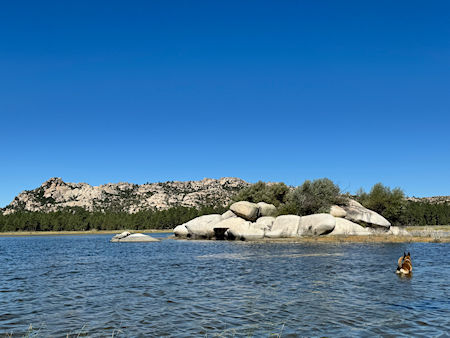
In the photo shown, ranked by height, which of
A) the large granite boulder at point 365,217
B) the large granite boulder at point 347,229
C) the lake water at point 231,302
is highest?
the large granite boulder at point 365,217

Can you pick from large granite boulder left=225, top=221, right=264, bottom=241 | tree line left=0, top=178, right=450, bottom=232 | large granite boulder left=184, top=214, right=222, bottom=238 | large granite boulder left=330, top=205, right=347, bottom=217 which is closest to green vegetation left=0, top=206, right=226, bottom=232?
tree line left=0, top=178, right=450, bottom=232

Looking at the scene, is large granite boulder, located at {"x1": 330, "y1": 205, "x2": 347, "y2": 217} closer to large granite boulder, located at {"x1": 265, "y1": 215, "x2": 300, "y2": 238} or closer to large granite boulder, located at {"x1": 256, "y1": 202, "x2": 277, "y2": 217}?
large granite boulder, located at {"x1": 265, "y1": 215, "x2": 300, "y2": 238}

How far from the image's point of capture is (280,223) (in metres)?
56.8

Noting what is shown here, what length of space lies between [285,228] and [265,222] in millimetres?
4533

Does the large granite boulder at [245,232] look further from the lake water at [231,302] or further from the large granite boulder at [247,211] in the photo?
the lake water at [231,302]

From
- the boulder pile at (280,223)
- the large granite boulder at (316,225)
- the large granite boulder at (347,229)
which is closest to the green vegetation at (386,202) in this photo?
the boulder pile at (280,223)

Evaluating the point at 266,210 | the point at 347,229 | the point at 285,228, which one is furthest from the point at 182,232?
the point at 347,229

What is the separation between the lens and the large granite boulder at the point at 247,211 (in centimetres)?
6175

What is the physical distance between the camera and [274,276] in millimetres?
21641

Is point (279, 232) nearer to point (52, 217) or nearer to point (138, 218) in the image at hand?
point (138, 218)

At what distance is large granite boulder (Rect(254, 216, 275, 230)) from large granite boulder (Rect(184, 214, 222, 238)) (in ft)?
28.4

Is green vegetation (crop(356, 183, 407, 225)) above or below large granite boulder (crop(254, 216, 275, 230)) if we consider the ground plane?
above

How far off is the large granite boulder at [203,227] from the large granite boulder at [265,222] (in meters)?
8.67

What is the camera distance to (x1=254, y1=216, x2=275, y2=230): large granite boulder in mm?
58094
